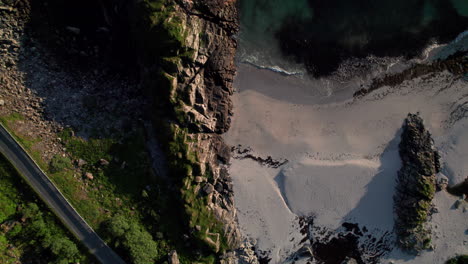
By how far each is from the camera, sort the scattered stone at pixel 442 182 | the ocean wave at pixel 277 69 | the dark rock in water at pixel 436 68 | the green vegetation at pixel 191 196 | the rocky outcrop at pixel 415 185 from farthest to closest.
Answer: the ocean wave at pixel 277 69, the dark rock in water at pixel 436 68, the scattered stone at pixel 442 182, the rocky outcrop at pixel 415 185, the green vegetation at pixel 191 196

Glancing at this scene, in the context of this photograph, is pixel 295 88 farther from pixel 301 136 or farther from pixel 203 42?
pixel 203 42

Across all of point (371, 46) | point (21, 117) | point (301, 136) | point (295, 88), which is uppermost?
point (371, 46)

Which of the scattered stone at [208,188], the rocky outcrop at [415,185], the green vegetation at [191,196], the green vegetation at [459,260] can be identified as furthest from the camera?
Result: the green vegetation at [459,260]

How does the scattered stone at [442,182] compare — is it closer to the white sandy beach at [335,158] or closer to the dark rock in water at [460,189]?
the white sandy beach at [335,158]

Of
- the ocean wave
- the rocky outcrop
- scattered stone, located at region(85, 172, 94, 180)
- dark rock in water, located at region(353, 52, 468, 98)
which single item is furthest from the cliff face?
dark rock in water, located at region(353, 52, 468, 98)

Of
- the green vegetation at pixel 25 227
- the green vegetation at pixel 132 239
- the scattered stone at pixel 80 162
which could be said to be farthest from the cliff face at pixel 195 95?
the green vegetation at pixel 25 227

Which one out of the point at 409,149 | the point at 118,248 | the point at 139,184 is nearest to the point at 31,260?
the point at 118,248

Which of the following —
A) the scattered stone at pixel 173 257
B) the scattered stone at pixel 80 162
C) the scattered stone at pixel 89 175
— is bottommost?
the scattered stone at pixel 173 257
